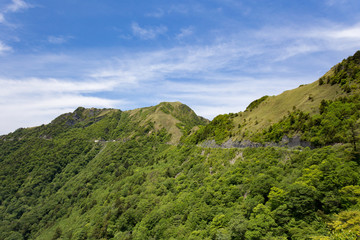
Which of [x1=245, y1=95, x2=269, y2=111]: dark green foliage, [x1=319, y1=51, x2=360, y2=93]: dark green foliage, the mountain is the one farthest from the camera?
[x1=245, y1=95, x2=269, y2=111]: dark green foliage

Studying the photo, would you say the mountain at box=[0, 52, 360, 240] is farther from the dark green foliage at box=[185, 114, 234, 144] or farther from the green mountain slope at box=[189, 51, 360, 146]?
the dark green foliage at box=[185, 114, 234, 144]

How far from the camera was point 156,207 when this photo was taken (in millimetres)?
65750

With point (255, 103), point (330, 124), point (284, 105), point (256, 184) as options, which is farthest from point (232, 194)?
point (255, 103)

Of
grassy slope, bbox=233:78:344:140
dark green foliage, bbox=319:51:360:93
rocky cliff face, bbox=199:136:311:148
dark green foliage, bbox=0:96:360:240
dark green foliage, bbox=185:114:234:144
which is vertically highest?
dark green foliage, bbox=319:51:360:93

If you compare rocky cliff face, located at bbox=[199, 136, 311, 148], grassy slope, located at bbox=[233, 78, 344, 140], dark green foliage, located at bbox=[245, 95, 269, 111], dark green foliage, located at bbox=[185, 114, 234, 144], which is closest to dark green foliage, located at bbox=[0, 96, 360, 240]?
dark green foliage, located at bbox=[185, 114, 234, 144]

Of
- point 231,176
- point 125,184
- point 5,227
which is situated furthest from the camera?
point 5,227

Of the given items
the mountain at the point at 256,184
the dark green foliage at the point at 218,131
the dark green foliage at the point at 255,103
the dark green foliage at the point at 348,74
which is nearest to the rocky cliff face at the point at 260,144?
the mountain at the point at 256,184

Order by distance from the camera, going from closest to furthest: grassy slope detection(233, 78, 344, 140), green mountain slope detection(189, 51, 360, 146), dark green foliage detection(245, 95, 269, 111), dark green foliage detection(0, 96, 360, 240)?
dark green foliage detection(0, 96, 360, 240) < green mountain slope detection(189, 51, 360, 146) < grassy slope detection(233, 78, 344, 140) < dark green foliage detection(245, 95, 269, 111)

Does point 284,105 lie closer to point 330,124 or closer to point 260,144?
point 260,144

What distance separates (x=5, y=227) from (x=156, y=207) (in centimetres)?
13684

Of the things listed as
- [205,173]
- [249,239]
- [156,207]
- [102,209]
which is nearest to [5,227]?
[102,209]

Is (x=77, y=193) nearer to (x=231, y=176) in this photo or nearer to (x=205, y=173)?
(x=205, y=173)

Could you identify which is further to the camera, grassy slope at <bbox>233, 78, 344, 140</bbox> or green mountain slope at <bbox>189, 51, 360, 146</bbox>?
grassy slope at <bbox>233, 78, 344, 140</bbox>

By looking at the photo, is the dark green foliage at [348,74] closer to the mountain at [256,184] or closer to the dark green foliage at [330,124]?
the mountain at [256,184]
